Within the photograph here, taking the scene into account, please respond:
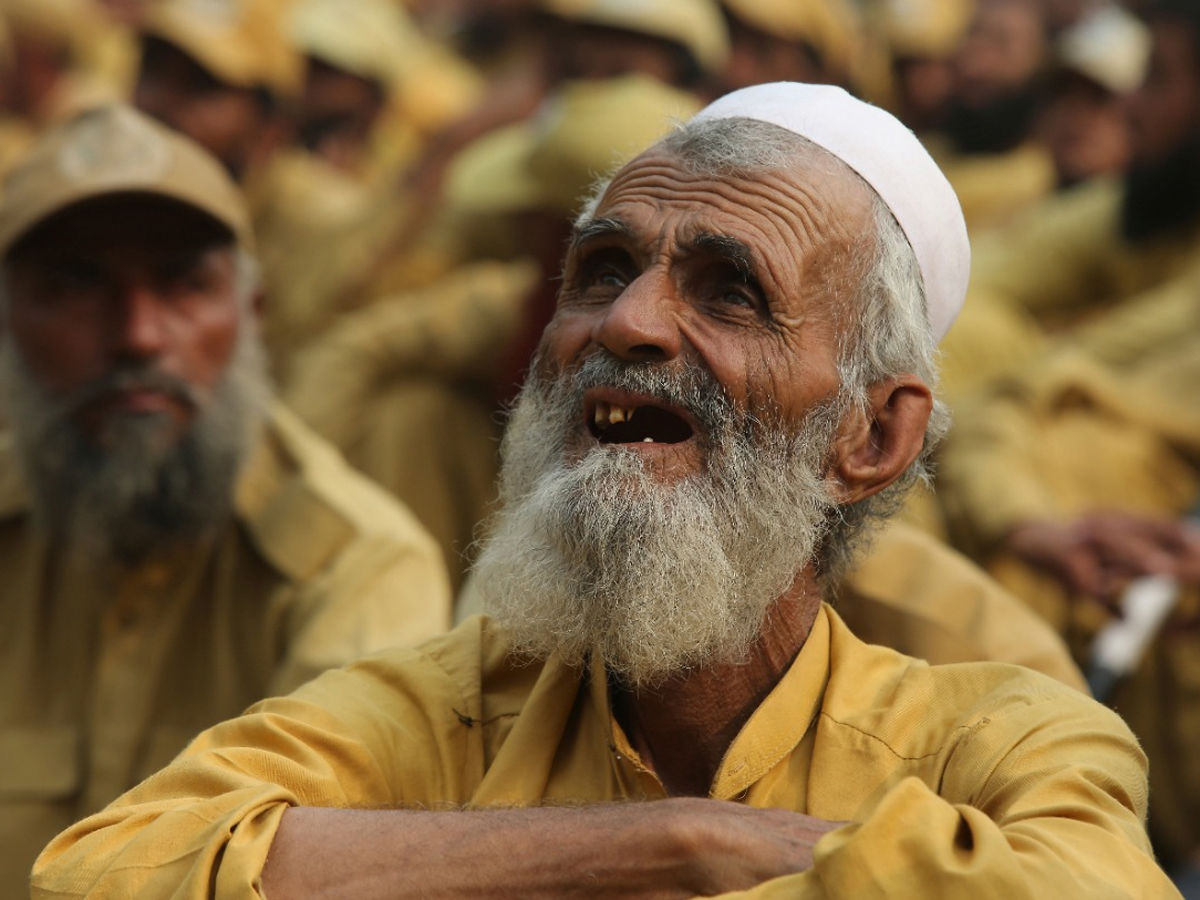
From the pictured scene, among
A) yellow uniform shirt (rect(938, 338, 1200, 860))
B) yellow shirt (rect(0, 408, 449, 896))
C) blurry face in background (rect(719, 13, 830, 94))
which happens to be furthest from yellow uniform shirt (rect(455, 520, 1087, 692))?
blurry face in background (rect(719, 13, 830, 94))

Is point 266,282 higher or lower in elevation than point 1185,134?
lower

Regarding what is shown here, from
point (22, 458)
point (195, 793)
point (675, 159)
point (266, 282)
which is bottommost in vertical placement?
point (266, 282)

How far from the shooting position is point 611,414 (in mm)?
3211

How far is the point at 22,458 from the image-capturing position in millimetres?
5402

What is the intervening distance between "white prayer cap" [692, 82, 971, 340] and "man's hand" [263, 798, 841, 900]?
1.11 metres

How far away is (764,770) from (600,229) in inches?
37.3

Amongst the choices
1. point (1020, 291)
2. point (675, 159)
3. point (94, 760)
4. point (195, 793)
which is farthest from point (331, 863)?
point (1020, 291)

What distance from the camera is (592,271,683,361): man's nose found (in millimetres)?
3135

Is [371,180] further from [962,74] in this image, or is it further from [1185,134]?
[1185,134]

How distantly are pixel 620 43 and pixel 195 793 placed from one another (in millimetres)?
5958

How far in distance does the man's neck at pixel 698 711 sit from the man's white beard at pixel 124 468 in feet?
7.49

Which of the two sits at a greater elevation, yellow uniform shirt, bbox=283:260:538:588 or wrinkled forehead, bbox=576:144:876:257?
wrinkled forehead, bbox=576:144:876:257

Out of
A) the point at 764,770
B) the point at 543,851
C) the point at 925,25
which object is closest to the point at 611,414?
the point at 764,770

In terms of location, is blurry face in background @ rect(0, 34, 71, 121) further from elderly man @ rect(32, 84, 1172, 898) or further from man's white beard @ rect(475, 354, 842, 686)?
man's white beard @ rect(475, 354, 842, 686)
